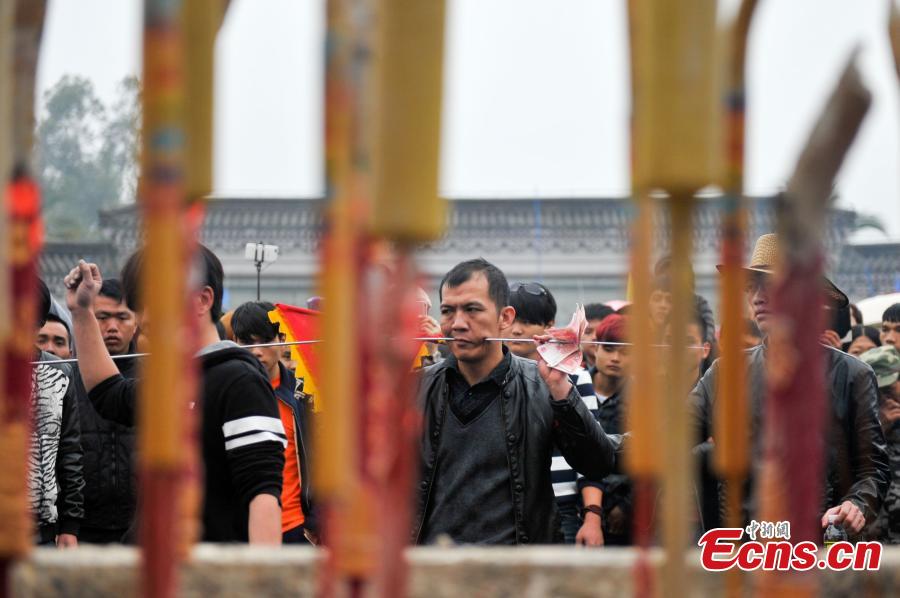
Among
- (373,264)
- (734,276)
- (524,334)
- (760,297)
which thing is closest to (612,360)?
(524,334)

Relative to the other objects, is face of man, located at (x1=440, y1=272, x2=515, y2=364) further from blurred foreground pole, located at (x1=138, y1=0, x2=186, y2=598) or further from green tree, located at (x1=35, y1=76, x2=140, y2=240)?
green tree, located at (x1=35, y1=76, x2=140, y2=240)

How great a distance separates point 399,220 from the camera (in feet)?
2.70

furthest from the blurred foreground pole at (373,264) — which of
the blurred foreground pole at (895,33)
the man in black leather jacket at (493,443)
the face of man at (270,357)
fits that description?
the face of man at (270,357)

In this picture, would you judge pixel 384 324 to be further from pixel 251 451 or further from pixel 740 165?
pixel 251 451

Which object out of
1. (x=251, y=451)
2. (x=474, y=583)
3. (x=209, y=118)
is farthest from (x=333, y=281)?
(x=251, y=451)

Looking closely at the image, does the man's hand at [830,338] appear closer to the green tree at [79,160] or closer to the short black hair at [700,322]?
the short black hair at [700,322]

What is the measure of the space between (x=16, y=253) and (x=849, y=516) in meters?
3.52

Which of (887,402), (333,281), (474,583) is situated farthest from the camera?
(887,402)

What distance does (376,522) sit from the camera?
0.85m

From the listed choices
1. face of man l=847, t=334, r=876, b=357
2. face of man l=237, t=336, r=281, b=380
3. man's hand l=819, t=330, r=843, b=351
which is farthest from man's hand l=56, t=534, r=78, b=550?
face of man l=847, t=334, r=876, b=357

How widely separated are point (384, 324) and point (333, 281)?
0.05m

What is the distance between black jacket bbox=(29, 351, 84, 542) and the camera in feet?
15.1

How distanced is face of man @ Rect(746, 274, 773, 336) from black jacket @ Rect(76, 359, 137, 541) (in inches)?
87.2

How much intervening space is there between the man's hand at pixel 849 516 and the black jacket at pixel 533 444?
74cm
